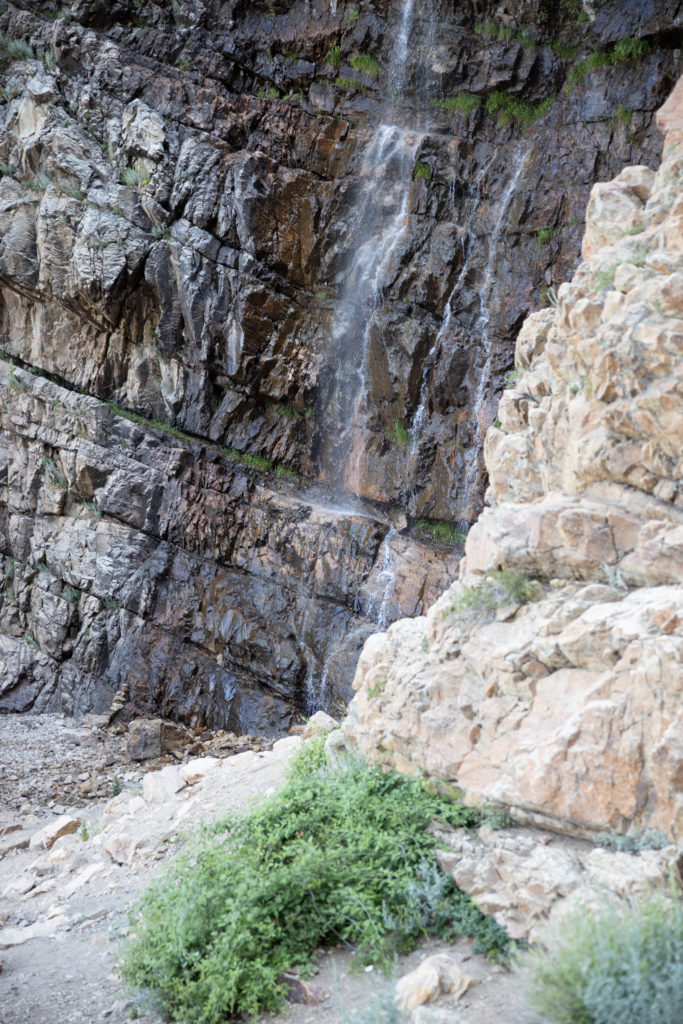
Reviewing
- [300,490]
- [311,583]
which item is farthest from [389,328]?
[311,583]

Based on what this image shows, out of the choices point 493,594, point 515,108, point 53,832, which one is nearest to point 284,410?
point 515,108

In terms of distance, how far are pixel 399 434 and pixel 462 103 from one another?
22.7ft

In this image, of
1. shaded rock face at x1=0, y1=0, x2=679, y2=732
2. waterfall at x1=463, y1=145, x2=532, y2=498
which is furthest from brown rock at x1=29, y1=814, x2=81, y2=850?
waterfall at x1=463, y1=145, x2=532, y2=498

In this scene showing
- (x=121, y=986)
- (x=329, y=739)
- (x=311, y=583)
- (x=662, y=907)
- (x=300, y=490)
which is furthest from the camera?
(x=300, y=490)

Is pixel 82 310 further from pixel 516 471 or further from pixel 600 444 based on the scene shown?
pixel 600 444

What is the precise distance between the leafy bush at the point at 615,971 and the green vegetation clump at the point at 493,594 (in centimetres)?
210

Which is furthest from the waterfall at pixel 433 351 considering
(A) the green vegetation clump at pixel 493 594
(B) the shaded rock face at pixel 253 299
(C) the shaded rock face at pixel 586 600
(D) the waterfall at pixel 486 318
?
(A) the green vegetation clump at pixel 493 594

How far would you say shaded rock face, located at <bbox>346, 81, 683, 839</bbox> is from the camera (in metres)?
4.03

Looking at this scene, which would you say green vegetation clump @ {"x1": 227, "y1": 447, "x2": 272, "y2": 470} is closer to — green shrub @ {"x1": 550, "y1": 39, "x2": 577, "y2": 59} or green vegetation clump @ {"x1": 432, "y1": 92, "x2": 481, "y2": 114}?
green vegetation clump @ {"x1": 432, "y1": 92, "x2": 481, "y2": 114}

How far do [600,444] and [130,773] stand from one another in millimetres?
8990

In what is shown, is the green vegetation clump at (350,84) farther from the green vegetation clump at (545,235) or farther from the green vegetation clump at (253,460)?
the green vegetation clump at (253,460)

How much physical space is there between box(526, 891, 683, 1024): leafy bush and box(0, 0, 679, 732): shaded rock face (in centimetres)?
980

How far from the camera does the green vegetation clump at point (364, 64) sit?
50.6ft

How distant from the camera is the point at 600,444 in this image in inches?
197
